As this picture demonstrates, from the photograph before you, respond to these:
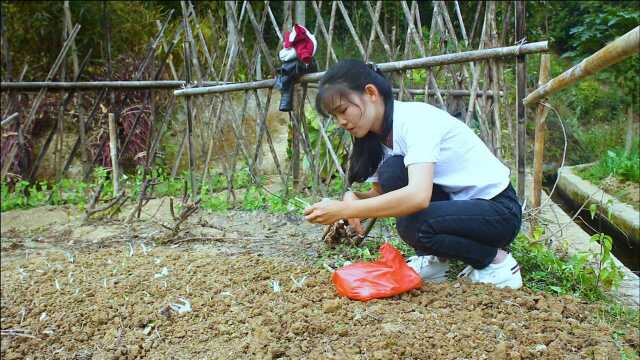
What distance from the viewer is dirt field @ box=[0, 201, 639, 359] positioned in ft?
5.28

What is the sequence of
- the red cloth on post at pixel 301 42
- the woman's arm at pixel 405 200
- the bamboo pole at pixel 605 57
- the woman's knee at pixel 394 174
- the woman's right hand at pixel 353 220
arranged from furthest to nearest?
the red cloth on post at pixel 301 42, the woman's right hand at pixel 353 220, the woman's knee at pixel 394 174, the woman's arm at pixel 405 200, the bamboo pole at pixel 605 57

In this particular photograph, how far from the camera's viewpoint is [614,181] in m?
4.75

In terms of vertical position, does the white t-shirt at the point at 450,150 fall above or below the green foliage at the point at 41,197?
above

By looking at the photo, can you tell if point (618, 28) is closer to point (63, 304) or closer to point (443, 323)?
point (443, 323)

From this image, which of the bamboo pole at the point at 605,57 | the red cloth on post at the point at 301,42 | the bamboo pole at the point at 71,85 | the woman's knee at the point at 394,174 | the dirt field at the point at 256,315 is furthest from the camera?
the bamboo pole at the point at 71,85

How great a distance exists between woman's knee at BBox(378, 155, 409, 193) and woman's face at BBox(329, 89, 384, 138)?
0.73 ft

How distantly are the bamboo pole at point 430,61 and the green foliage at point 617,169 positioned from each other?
237cm

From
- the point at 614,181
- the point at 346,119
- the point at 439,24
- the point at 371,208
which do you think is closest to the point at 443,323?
the point at 371,208

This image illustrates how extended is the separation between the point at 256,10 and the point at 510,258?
295 inches

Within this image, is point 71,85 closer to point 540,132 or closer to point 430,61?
point 430,61

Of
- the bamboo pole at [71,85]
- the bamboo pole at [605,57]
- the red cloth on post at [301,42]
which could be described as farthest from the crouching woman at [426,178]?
the bamboo pole at [71,85]

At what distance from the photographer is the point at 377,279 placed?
6.44 feet

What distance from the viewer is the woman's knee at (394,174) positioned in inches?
83.4

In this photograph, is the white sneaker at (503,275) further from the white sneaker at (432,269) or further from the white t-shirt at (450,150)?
the white t-shirt at (450,150)
